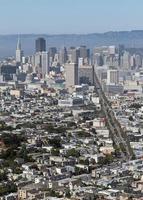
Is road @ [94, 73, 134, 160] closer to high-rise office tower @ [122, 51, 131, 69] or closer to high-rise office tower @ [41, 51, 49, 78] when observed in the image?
high-rise office tower @ [41, 51, 49, 78]

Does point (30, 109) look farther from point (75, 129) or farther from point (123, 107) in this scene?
point (75, 129)

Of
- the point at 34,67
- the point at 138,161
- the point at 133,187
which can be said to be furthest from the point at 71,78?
the point at 133,187

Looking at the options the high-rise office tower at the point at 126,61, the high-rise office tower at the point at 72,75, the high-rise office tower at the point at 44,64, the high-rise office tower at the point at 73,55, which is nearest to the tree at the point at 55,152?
the high-rise office tower at the point at 72,75

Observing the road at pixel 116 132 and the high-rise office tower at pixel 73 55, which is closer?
the road at pixel 116 132

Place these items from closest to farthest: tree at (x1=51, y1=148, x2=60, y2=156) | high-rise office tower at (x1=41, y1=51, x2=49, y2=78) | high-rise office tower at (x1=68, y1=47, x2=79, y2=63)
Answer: tree at (x1=51, y1=148, x2=60, y2=156)
high-rise office tower at (x1=41, y1=51, x2=49, y2=78)
high-rise office tower at (x1=68, y1=47, x2=79, y2=63)

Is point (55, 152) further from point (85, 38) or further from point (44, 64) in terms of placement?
point (85, 38)

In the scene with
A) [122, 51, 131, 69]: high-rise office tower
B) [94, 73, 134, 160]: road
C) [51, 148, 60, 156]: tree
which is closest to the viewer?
[51, 148, 60, 156]: tree

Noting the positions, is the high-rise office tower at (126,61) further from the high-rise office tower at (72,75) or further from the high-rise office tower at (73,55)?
the high-rise office tower at (72,75)

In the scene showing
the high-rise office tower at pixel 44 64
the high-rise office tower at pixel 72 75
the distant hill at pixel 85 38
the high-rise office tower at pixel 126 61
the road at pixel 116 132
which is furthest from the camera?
the distant hill at pixel 85 38

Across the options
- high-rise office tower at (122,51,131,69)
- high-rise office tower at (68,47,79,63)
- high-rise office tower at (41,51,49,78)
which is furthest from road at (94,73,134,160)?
high-rise office tower at (68,47,79,63)

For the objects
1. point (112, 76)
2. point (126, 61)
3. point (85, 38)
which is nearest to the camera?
point (112, 76)

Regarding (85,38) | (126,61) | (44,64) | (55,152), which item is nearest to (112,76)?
(44,64)
